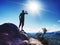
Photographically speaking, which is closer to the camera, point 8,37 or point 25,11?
point 8,37

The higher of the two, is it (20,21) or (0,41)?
(20,21)

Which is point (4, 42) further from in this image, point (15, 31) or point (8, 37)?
point (15, 31)

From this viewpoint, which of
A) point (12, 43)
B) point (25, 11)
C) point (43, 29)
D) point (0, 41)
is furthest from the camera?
point (43, 29)

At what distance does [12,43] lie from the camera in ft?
50.9

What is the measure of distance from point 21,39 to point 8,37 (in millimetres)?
2305

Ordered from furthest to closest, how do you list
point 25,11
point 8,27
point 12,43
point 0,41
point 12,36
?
point 25,11, point 8,27, point 12,36, point 12,43, point 0,41

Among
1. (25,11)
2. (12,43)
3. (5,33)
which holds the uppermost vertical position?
(25,11)

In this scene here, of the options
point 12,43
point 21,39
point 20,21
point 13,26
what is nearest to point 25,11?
point 20,21

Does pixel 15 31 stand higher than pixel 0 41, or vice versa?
pixel 15 31

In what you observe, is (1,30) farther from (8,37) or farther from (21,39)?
(21,39)

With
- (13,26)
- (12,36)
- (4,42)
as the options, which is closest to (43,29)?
(13,26)

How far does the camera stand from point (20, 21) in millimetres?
21531

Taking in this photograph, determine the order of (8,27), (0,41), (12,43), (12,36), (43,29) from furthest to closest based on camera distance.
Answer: (43,29) < (8,27) < (12,36) < (12,43) < (0,41)

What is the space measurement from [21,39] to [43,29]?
888 cm
